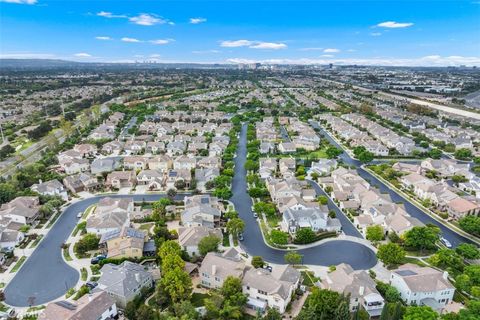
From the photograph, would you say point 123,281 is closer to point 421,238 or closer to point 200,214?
point 200,214

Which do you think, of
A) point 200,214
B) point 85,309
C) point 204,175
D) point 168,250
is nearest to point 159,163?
point 204,175

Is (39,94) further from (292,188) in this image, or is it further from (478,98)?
(478,98)

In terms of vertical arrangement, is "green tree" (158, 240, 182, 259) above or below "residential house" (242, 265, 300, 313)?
above

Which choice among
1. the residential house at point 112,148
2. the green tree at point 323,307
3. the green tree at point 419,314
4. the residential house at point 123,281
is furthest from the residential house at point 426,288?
the residential house at point 112,148

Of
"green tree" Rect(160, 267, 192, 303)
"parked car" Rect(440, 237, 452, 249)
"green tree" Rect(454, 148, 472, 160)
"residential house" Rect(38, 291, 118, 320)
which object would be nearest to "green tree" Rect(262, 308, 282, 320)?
"green tree" Rect(160, 267, 192, 303)

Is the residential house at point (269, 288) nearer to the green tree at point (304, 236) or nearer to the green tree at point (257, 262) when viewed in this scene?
the green tree at point (257, 262)

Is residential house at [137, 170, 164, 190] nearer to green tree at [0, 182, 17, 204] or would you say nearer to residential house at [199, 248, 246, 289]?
green tree at [0, 182, 17, 204]
